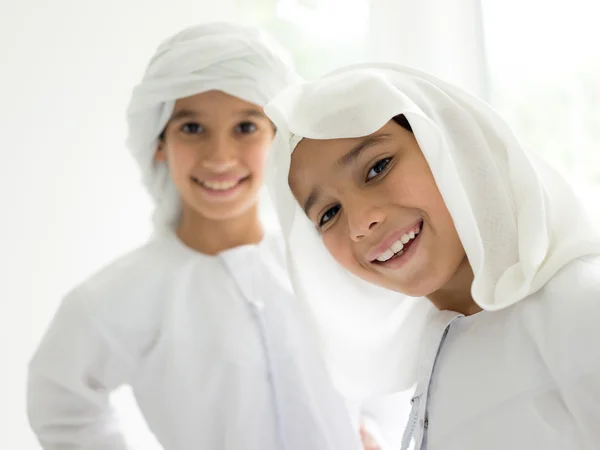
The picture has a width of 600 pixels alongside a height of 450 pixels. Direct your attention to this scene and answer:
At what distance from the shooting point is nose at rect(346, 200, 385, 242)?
78 centimetres

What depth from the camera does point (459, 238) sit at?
2.62 ft

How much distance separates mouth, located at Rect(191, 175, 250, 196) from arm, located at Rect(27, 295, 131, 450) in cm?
30

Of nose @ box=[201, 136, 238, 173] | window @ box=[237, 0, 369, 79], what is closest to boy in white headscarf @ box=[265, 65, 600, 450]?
nose @ box=[201, 136, 238, 173]

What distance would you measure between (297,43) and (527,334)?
1655 millimetres

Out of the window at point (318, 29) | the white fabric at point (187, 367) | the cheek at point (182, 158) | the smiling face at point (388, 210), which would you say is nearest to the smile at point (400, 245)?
the smiling face at point (388, 210)

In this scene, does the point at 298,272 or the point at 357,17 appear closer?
the point at 298,272

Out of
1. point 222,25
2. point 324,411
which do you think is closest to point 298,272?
point 324,411

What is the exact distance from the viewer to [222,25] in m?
1.14

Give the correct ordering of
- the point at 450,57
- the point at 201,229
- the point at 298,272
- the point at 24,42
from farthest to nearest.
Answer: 1. the point at 450,57
2. the point at 24,42
3. the point at 201,229
4. the point at 298,272

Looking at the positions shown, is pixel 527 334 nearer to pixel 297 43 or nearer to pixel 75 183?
pixel 75 183

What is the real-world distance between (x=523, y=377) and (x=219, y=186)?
0.64 m

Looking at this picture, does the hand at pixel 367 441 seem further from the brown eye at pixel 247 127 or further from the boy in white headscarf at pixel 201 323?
the brown eye at pixel 247 127

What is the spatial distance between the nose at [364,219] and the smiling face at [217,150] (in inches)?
15.2

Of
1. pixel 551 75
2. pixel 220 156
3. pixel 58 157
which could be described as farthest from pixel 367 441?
pixel 551 75
